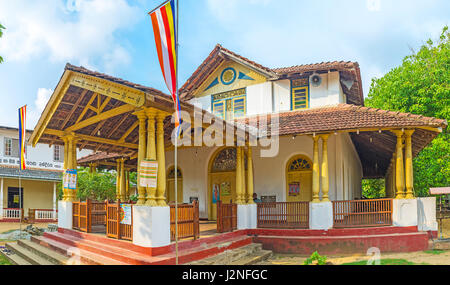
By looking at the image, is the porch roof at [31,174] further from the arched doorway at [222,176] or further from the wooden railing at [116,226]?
the wooden railing at [116,226]

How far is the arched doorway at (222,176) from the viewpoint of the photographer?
13289mm

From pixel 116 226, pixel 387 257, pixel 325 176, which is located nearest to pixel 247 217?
pixel 325 176

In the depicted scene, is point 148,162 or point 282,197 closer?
point 148,162

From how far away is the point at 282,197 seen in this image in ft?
41.1

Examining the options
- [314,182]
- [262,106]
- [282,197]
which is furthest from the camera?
[262,106]

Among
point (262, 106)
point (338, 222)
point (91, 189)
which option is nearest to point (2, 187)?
point (91, 189)

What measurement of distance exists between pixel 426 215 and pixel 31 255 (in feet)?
37.9

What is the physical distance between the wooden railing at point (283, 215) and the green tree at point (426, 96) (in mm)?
12349

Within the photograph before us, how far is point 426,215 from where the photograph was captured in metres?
11.0

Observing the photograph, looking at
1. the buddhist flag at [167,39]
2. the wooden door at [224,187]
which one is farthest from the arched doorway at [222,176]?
the buddhist flag at [167,39]

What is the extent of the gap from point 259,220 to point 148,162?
522 cm

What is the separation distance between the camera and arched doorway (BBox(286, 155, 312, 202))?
40.6 feet

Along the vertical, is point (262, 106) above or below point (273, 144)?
above
